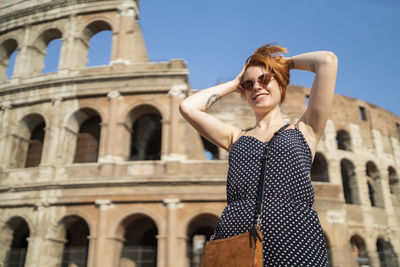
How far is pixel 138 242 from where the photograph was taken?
12438 millimetres

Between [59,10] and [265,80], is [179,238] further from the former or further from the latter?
[59,10]

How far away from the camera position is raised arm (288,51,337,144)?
1515mm

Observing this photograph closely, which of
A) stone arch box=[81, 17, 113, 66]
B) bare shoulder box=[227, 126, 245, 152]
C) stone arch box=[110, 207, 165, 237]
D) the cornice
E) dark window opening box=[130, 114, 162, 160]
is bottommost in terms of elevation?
bare shoulder box=[227, 126, 245, 152]

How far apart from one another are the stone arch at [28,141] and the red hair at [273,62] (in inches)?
526

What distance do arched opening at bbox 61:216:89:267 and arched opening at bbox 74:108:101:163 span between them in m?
2.40

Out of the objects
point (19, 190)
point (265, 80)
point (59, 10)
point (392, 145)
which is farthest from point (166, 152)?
point (392, 145)

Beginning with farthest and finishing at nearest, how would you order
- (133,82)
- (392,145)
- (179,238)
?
1. (392,145)
2. (133,82)
3. (179,238)

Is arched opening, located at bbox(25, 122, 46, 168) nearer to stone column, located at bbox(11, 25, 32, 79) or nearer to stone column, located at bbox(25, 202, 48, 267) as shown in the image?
stone column, located at bbox(11, 25, 32, 79)

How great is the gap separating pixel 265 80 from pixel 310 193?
1.92 ft

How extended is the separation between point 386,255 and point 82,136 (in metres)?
13.0

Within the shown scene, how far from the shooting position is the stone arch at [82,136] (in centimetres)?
1257

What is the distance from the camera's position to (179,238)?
34.8 ft

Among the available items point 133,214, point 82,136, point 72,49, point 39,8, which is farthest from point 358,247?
point 39,8

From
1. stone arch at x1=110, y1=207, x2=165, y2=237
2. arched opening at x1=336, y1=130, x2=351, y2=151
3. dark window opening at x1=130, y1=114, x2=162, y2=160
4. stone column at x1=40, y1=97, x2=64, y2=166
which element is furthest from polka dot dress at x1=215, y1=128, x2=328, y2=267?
arched opening at x1=336, y1=130, x2=351, y2=151
